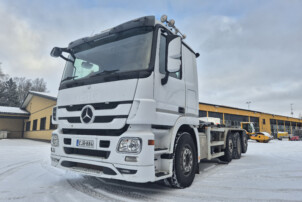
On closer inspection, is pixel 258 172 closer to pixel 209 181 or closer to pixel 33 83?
pixel 209 181

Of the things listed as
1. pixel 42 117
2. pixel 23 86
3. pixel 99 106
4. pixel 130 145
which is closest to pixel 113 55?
pixel 99 106

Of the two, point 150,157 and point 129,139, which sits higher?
point 129,139

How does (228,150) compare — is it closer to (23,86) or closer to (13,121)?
(13,121)

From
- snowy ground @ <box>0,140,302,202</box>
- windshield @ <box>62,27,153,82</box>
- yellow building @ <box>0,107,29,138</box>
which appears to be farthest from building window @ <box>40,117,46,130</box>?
windshield @ <box>62,27,153,82</box>

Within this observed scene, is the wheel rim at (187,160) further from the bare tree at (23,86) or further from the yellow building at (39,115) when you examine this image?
the bare tree at (23,86)

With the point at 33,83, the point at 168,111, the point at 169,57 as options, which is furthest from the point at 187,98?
the point at 33,83

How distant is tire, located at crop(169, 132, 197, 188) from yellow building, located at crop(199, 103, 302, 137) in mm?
20749

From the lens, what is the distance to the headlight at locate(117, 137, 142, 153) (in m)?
2.79

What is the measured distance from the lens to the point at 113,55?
3461 millimetres

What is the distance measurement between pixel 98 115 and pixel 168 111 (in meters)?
1.13

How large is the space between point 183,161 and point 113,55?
2.21 metres

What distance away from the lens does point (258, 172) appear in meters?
5.22

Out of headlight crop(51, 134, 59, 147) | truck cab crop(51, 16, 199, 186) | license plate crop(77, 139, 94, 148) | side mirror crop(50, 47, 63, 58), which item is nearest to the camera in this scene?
truck cab crop(51, 16, 199, 186)

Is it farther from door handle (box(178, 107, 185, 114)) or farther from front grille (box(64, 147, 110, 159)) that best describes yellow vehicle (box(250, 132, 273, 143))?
front grille (box(64, 147, 110, 159))
